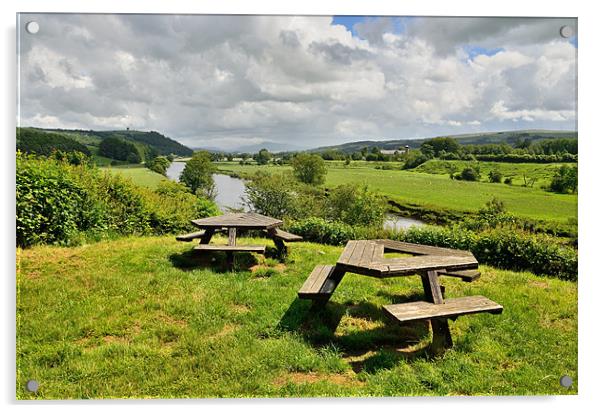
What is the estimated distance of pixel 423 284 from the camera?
13.6 feet

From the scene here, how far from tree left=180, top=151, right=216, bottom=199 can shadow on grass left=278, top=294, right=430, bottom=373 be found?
115 inches

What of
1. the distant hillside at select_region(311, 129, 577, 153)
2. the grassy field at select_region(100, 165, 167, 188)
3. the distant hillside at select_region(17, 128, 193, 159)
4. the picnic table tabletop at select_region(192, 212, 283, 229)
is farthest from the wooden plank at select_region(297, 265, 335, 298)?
the grassy field at select_region(100, 165, 167, 188)

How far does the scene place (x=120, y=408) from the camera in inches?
145

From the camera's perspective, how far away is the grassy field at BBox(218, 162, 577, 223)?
5824mm

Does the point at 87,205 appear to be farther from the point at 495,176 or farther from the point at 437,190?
the point at 495,176

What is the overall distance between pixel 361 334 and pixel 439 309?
34.8 inches

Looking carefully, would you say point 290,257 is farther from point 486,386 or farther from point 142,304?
point 486,386

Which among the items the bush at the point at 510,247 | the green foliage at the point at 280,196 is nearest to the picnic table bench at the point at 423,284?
the bush at the point at 510,247

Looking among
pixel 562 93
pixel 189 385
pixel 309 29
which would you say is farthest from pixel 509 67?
pixel 189 385

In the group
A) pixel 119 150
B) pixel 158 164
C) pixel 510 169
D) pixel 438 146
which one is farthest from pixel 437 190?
pixel 119 150

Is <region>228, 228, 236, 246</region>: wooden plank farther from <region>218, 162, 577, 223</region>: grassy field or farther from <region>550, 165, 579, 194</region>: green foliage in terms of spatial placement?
<region>550, 165, 579, 194</region>: green foliage

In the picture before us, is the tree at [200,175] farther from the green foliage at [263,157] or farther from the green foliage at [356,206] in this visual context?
the green foliage at [356,206]

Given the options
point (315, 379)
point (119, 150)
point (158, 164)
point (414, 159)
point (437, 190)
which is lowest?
point (315, 379)

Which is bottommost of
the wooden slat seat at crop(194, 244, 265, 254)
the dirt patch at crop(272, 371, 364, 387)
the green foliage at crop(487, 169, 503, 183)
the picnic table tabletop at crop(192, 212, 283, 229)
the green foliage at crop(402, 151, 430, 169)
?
the dirt patch at crop(272, 371, 364, 387)
